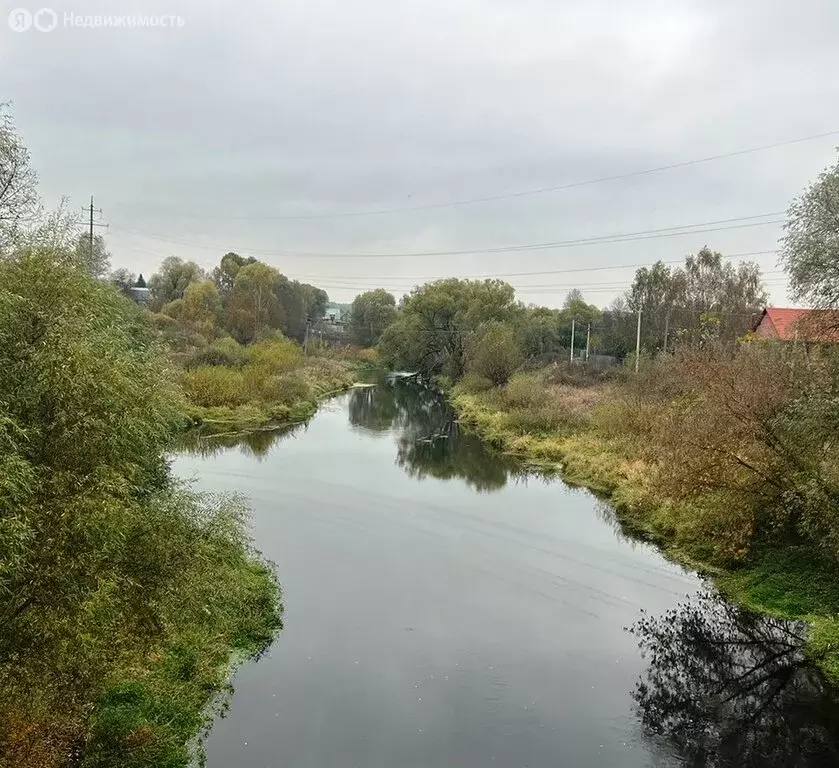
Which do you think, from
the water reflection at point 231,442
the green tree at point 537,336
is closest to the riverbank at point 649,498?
the water reflection at point 231,442

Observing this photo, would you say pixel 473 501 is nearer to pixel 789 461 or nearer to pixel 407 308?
pixel 789 461

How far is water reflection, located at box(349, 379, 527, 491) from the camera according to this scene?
89.9ft

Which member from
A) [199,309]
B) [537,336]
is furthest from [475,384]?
[199,309]

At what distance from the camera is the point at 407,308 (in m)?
62.7

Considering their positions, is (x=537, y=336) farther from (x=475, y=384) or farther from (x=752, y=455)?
(x=752, y=455)

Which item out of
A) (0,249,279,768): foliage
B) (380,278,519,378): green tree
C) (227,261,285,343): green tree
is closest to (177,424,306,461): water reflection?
(0,249,279,768): foliage

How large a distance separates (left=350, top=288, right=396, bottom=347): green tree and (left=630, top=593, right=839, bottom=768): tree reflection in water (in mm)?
76077

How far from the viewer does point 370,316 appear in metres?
91.5

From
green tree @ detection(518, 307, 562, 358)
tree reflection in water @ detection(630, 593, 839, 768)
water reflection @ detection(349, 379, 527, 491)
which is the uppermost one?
green tree @ detection(518, 307, 562, 358)

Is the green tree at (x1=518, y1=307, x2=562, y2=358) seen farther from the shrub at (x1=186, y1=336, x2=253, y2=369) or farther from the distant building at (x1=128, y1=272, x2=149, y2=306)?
the distant building at (x1=128, y1=272, x2=149, y2=306)

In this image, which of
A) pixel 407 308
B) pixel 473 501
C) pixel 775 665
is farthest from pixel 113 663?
pixel 407 308

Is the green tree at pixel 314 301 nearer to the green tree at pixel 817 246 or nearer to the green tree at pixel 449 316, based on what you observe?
the green tree at pixel 449 316

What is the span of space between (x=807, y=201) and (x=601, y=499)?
12.2 metres

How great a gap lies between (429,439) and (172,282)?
50733 millimetres
